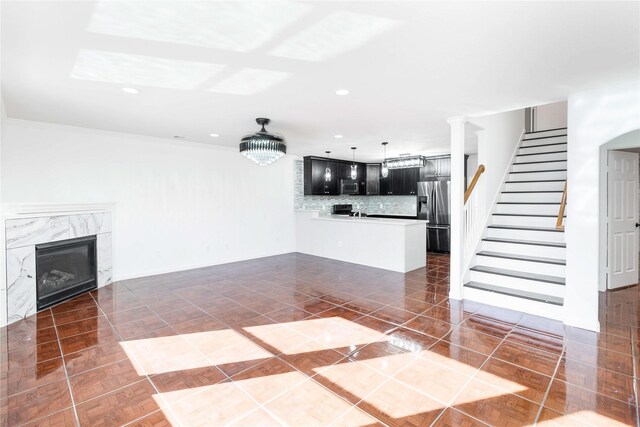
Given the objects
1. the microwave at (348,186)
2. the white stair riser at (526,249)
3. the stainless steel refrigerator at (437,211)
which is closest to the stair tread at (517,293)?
the white stair riser at (526,249)

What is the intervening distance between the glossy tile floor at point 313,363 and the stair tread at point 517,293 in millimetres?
240

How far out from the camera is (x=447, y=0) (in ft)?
5.59

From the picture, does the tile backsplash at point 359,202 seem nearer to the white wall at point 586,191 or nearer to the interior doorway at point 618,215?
the interior doorway at point 618,215

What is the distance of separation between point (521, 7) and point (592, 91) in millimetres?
2113

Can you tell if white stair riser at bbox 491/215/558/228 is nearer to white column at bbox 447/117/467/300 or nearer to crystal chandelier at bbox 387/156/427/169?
white column at bbox 447/117/467/300

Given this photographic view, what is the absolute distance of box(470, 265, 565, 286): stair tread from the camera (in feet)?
12.5

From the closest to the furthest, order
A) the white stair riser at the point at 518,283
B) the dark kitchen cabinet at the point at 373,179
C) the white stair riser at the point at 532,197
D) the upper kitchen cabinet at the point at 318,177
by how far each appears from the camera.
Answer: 1. the white stair riser at the point at 518,283
2. the white stair riser at the point at 532,197
3. the upper kitchen cabinet at the point at 318,177
4. the dark kitchen cabinet at the point at 373,179

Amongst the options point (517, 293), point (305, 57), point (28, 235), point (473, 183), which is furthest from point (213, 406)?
point (473, 183)

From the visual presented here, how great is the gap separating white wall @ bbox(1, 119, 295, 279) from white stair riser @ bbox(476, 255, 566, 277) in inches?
183

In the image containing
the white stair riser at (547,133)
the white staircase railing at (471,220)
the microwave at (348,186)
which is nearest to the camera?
the white staircase railing at (471,220)

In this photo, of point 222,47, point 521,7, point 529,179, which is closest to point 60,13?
point 222,47

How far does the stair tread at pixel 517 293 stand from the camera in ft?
11.9

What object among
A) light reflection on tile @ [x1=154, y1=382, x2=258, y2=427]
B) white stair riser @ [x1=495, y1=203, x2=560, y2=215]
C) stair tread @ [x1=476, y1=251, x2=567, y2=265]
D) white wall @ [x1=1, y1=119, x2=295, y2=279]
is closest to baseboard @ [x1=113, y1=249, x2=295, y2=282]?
white wall @ [x1=1, y1=119, x2=295, y2=279]

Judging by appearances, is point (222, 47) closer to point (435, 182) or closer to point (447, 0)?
point (447, 0)
